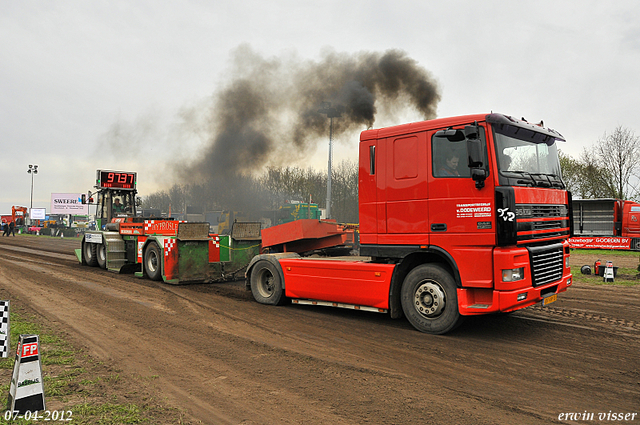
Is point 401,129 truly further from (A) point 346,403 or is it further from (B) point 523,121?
(A) point 346,403

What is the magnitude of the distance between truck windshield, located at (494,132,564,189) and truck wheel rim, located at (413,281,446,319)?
5.94 feet

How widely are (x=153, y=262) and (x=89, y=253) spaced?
5086 mm

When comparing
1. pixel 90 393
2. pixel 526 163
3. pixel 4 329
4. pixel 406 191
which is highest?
pixel 526 163

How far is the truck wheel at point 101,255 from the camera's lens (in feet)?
48.8

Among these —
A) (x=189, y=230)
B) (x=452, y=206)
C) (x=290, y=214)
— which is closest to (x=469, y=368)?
(x=452, y=206)

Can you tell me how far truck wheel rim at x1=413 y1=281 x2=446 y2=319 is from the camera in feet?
21.2

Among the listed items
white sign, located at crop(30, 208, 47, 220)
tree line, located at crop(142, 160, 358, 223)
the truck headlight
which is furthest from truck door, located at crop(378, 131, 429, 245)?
white sign, located at crop(30, 208, 47, 220)

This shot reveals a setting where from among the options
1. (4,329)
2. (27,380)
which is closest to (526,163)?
(27,380)

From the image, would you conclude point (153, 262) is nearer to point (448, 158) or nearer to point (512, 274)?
point (448, 158)

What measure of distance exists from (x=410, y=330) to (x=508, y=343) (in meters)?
1.43

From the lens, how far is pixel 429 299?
6.59 m

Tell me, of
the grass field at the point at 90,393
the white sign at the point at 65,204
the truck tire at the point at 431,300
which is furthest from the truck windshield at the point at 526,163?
the white sign at the point at 65,204

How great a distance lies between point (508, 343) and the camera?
20.3ft

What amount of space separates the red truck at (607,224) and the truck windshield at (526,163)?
826 inches
